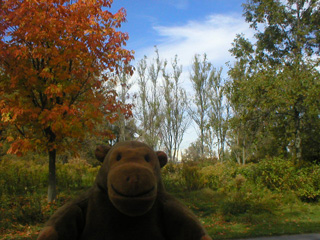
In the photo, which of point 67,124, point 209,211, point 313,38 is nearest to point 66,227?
point 67,124

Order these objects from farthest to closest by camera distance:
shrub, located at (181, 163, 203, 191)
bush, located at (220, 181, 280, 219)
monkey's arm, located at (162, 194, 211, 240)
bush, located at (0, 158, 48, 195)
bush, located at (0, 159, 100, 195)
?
shrub, located at (181, 163, 203, 191), bush, located at (0, 159, 100, 195), bush, located at (0, 158, 48, 195), bush, located at (220, 181, 280, 219), monkey's arm, located at (162, 194, 211, 240)

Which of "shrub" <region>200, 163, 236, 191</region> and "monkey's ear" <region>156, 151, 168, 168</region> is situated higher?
"monkey's ear" <region>156, 151, 168, 168</region>

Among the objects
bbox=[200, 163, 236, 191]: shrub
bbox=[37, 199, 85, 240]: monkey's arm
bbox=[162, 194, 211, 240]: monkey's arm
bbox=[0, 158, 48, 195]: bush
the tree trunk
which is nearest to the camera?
bbox=[37, 199, 85, 240]: monkey's arm

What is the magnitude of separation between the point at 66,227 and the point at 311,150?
1422 centimetres

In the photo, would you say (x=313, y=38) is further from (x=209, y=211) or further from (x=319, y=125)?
(x=209, y=211)

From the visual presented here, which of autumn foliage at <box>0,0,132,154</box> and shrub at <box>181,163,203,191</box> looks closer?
autumn foliage at <box>0,0,132,154</box>

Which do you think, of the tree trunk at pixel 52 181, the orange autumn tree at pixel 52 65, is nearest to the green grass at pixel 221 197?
the tree trunk at pixel 52 181

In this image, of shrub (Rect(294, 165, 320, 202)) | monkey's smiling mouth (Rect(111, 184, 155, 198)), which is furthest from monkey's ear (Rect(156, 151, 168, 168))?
shrub (Rect(294, 165, 320, 202))

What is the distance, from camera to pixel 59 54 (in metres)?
7.39

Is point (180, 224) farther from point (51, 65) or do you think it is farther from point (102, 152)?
point (51, 65)

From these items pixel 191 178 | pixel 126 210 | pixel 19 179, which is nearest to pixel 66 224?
pixel 126 210

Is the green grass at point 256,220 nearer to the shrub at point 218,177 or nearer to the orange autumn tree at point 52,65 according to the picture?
the shrub at point 218,177

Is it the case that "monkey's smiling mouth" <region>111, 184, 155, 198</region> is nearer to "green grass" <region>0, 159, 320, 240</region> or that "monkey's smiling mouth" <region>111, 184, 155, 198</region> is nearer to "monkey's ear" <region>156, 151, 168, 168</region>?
"monkey's ear" <region>156, 151, 168, 168</region>

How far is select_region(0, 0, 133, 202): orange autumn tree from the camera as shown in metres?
6.83
